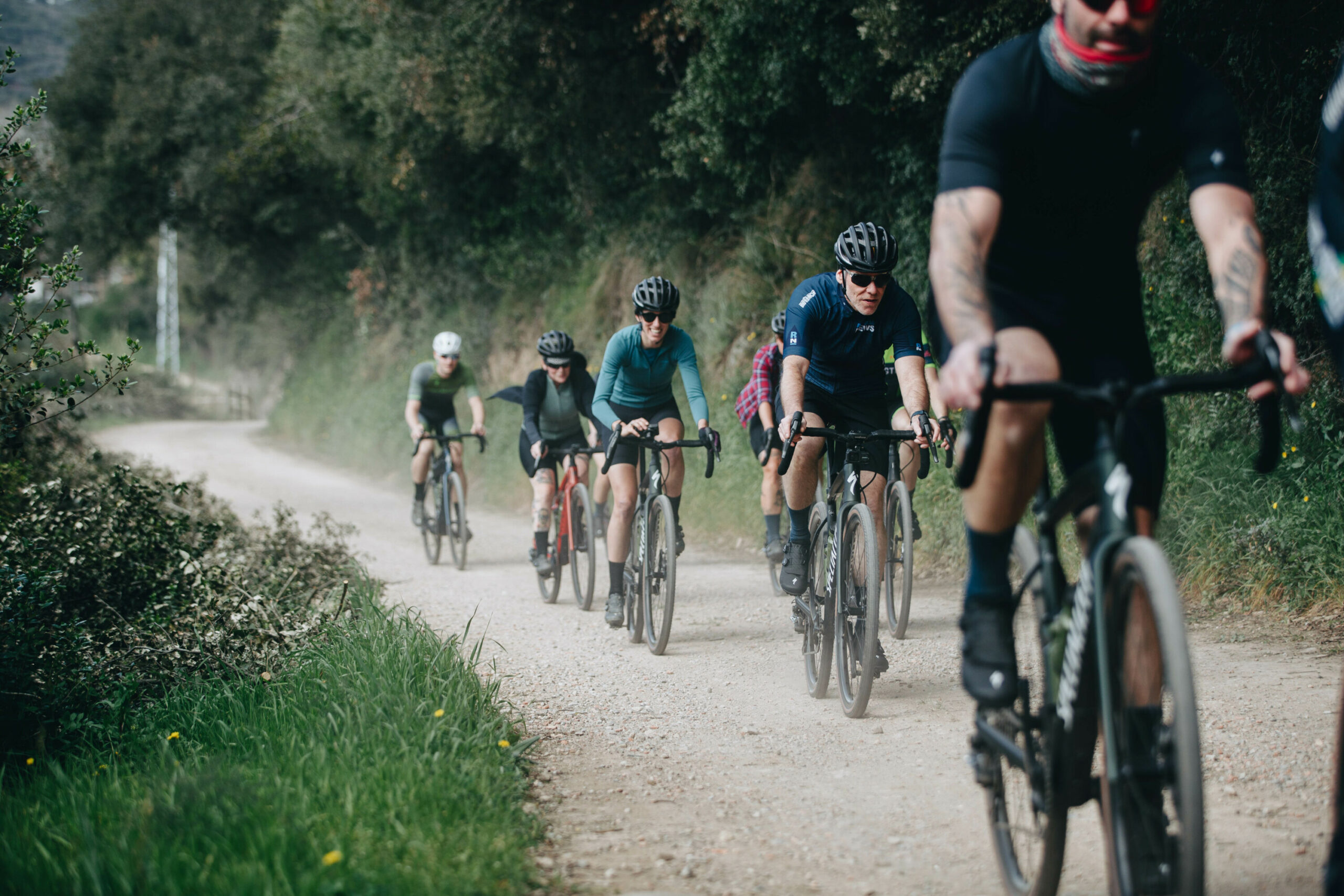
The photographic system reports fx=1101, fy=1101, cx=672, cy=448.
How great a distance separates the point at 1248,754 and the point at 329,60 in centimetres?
1910

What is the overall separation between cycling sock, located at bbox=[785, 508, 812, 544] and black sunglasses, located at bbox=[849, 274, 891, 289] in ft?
4.17

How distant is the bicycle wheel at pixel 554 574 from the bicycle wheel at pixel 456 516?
1625 millimetres

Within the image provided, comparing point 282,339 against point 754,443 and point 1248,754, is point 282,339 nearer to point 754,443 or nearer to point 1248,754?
point 754,443

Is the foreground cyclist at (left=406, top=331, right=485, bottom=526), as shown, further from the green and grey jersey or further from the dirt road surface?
the dirt road surface

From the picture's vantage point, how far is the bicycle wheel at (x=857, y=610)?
4.94 meters

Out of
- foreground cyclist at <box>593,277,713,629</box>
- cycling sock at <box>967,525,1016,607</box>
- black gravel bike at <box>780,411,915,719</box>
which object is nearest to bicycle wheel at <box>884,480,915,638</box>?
black gravel bike at <box>780,411,915,719</box>

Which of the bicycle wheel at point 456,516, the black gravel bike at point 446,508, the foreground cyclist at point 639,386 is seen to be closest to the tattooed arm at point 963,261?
the foreground cyclist at point 639,386

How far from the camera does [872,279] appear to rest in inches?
228

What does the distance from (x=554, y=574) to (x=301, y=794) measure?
524 cm

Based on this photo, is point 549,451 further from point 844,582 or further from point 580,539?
point 844,582

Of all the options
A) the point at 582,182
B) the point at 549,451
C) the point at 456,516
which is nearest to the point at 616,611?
the point at 549,451

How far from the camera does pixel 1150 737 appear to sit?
7.67ft

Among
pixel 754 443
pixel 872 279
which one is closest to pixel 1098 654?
pixel 872 279

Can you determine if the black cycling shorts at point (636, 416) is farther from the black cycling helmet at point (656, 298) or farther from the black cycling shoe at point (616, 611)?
the black cycling shoe at point (616, 611)
